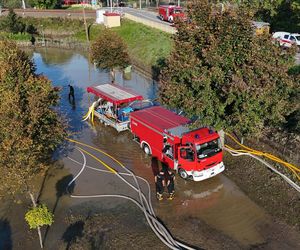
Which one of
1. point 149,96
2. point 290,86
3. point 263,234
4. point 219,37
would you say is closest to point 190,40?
point 219,37

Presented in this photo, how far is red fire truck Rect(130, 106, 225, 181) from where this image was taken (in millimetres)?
19125

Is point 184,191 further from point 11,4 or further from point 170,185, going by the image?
point 11,4

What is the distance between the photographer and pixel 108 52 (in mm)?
34719

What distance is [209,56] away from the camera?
1797cm

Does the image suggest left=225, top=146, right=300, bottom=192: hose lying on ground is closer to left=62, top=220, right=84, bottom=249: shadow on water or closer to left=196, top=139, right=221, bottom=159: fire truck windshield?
left=196, top=139, right=221, bottom=159: fire truck windshield

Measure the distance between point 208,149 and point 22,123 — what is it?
976cm

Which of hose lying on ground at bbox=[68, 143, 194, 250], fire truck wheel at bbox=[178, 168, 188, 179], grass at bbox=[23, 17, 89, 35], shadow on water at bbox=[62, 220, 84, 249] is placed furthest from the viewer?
grass at bbox=[23, 17, 89, 35]

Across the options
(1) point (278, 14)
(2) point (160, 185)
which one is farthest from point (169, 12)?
(2) point (160, 185)

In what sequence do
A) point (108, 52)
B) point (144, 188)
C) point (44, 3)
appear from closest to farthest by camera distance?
point (144, 188)
point (108, 52)
point (44, 3)

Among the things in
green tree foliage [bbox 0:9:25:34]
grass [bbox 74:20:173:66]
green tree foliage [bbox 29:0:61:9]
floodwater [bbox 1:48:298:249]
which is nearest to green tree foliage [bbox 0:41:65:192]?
floodwater [bbox 1:48:298:249]

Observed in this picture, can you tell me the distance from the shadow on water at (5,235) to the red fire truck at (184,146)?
29.8 feet

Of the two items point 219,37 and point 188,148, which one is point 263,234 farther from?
point 219,37

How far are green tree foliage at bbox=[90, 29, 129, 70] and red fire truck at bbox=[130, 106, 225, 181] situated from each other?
14052 mm

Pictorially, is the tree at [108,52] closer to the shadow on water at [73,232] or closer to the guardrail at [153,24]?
the guardrail at [153,24]
